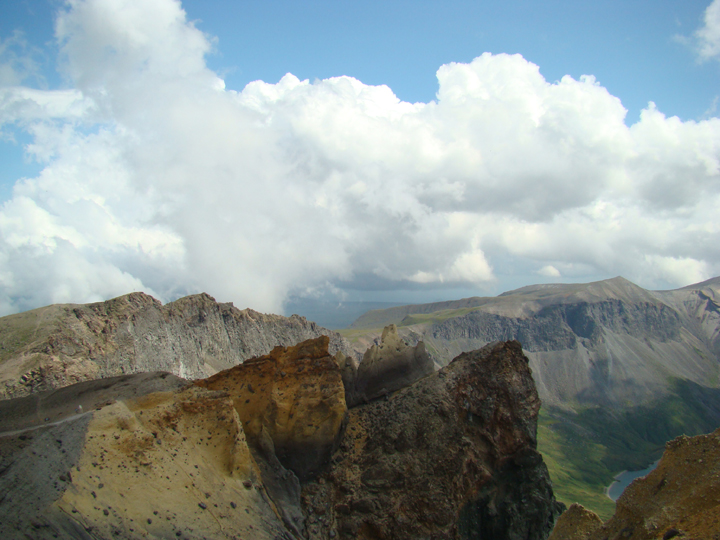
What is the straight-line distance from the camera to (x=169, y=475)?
21359 mm

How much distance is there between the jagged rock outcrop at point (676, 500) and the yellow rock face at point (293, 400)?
54.9 feet

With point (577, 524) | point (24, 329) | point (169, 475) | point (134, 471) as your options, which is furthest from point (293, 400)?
point (24, 329)

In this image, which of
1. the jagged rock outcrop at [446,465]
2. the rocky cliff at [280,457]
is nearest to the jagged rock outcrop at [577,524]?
the jagged rock outcrop at [446,465]

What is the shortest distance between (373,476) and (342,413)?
490 centimetres

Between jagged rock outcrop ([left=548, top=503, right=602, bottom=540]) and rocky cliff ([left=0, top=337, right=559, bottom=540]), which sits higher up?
rocky cliff ([left=0, top=337, right=559, bottom=540])

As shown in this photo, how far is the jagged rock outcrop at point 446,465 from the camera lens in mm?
26297

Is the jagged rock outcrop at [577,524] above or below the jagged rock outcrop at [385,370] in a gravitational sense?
below

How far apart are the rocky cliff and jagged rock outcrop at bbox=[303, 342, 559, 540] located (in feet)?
0.29

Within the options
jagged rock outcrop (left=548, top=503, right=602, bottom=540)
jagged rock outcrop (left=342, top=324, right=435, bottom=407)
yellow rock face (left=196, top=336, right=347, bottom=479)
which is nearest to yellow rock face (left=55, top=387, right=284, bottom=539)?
yellow rock face (left=196, top=336, right=347, bottom=479)

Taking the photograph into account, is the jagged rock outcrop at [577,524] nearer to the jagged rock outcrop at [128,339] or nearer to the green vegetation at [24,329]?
the jagged rock outcrop at [128,339]

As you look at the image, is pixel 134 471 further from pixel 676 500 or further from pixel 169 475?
pixel 676 500

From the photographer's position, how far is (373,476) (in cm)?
2789

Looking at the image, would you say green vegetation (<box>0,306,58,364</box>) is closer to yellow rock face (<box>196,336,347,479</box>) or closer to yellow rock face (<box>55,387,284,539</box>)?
yellow rock face (<box>196,336,347,479</box>)

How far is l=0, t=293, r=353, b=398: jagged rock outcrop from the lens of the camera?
206 feet
